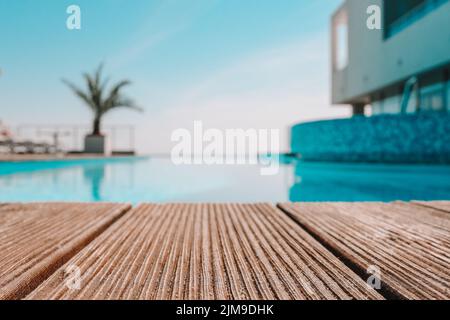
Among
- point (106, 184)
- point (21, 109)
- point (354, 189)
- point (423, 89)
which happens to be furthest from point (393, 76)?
point (21, 109)

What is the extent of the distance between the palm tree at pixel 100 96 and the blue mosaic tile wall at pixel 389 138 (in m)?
9.79

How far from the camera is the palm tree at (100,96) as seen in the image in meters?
14.6

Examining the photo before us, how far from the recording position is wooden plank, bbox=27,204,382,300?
650mm

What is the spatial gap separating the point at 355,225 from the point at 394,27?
13463 millimetres

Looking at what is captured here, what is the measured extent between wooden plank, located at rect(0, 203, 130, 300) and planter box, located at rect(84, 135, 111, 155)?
13910 millimetres

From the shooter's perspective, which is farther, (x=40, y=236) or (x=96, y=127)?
(x=96, y=127)

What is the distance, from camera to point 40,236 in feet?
3.40

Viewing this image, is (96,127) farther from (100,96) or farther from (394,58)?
(394,58)

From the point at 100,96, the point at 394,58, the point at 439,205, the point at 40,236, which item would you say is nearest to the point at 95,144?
the point at 100,96

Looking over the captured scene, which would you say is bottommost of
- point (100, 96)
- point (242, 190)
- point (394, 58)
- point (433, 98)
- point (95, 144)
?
point (242, 190)

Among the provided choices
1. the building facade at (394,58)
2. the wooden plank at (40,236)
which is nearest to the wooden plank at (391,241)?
the wooden plank at (40,236)

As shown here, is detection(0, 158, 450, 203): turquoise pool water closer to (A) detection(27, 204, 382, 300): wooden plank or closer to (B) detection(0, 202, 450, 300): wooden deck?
(B) detection(0, 202, 450, 300): wooden deck

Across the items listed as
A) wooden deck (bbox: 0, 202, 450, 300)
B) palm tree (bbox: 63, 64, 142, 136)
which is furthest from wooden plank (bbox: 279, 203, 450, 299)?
palm tree (bbox: 63, 64, 142, 136)

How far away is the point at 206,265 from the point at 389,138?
25.7 ft
